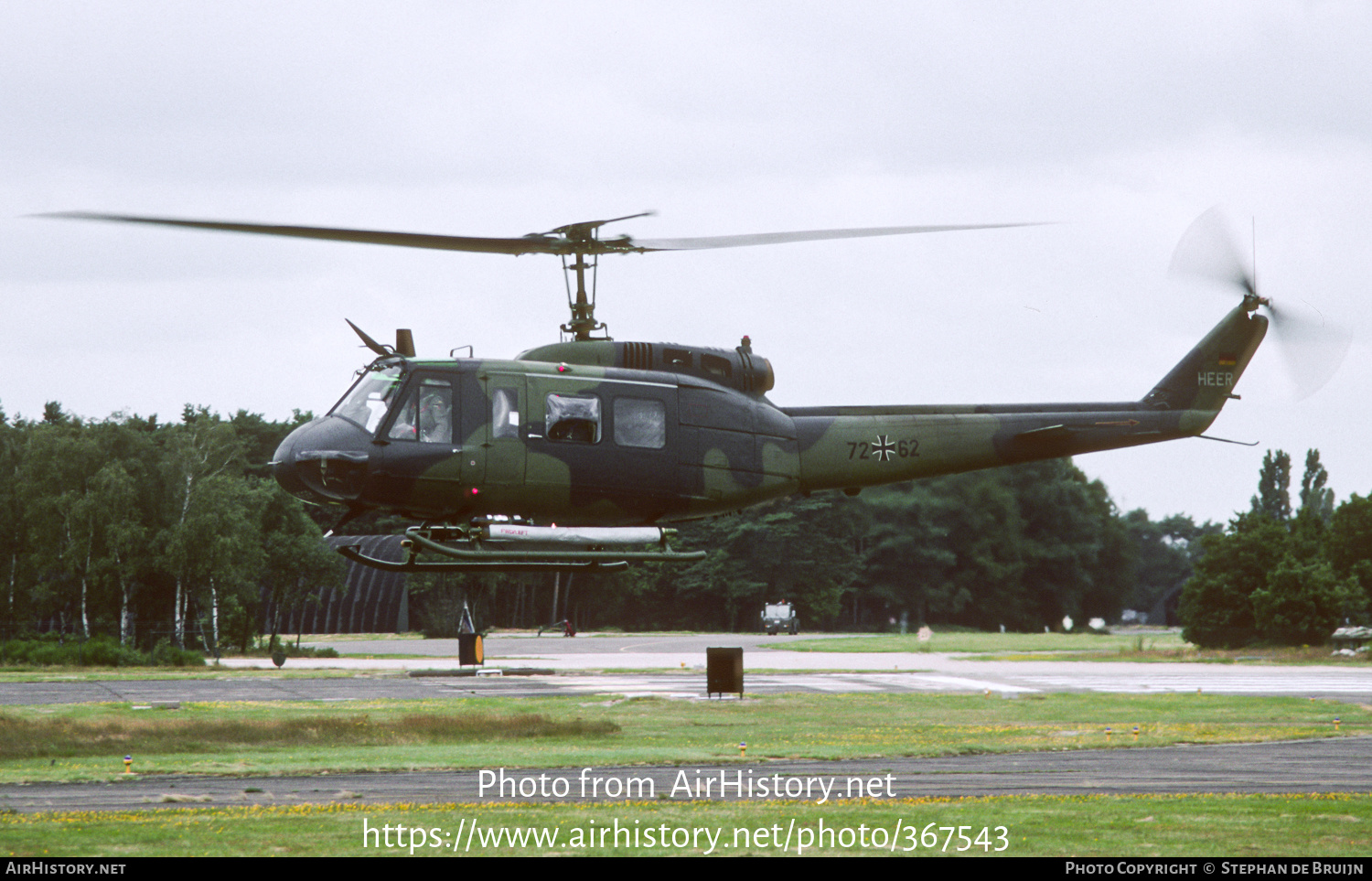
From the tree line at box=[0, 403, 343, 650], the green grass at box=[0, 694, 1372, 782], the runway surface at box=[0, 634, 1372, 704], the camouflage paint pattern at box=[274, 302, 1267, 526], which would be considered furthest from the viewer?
the tree line at box=[0, 403, 343, 650]

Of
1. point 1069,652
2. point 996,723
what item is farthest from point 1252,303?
point 1069,652

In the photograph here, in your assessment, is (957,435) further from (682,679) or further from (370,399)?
(682,679)

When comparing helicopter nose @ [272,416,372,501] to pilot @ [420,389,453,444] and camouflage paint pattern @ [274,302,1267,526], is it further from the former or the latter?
pilot @ [420,389,453,444]

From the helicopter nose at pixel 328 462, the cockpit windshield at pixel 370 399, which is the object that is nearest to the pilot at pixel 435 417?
the cockpit windshield at pixel 370 399

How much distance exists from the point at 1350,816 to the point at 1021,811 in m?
4.12

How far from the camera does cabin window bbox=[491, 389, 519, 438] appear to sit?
16.1 metres

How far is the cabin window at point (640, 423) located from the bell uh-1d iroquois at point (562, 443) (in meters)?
0.02

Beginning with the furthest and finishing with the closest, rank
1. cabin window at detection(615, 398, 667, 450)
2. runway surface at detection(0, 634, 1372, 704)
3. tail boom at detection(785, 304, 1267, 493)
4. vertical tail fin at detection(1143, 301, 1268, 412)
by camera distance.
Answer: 1. runway surface at detection(0, 634, 1372, 704)
2. vertical tail fin at detection(1143, 301, 1268, 412)
3. tail boom at detection(785, 304, 1267, 493)
4. cabin window at detection(615, 398, 667, 450)

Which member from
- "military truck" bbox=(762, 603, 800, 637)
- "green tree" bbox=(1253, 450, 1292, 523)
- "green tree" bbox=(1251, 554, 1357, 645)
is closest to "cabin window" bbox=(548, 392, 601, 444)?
"green tree" bbox=(1251, 554, 1357, 645)

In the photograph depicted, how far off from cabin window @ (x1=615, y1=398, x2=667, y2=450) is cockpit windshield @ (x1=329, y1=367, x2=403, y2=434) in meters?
2.70

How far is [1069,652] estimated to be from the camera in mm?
63250

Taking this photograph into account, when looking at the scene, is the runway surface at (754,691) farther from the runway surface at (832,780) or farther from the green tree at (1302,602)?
the green tree at (1302,602)

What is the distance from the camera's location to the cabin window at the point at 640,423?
16469 millimetres

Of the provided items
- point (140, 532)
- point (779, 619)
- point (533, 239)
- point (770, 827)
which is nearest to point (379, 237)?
point (533, 239)
